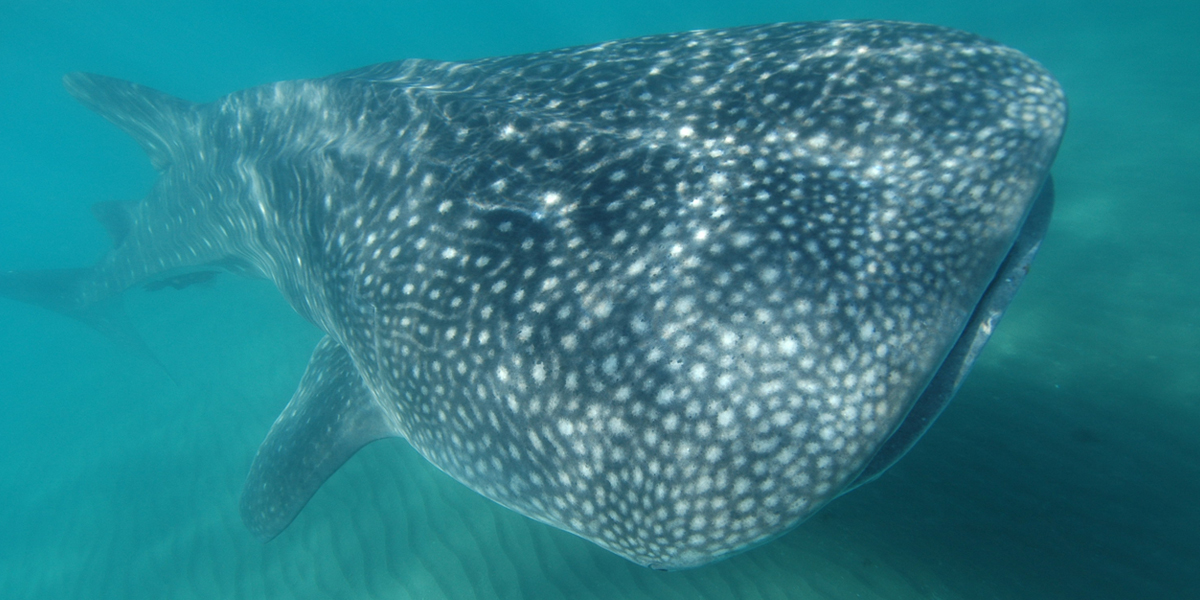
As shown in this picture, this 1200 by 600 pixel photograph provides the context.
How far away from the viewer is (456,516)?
6246mm

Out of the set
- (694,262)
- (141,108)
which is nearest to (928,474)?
(694,262)

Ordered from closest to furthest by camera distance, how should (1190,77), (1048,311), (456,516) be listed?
(1048,311) → (456,516) → (1190,77)

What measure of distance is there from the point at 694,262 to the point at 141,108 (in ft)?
30.4

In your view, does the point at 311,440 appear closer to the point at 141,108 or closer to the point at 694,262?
the point at 694,262

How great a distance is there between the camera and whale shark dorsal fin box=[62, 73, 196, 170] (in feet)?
23.8

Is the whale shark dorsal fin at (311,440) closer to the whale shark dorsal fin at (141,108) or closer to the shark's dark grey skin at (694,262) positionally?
the shark's dark grey skin at (694,262)

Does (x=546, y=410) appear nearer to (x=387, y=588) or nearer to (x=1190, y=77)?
(x=387, y=588)

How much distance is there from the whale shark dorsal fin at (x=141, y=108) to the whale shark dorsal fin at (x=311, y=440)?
4833mm

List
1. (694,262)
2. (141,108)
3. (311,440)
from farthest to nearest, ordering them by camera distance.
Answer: (141,108)
(311,440)
(694,262)

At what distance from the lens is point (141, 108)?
757cm

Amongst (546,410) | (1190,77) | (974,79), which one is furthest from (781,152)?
(1190,77)

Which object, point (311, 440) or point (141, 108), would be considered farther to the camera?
point (141, 108)

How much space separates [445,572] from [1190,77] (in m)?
15.1

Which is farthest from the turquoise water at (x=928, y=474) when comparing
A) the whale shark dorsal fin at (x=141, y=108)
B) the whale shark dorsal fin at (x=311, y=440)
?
the whale shark dorsal fin at (x=141, y=108)
